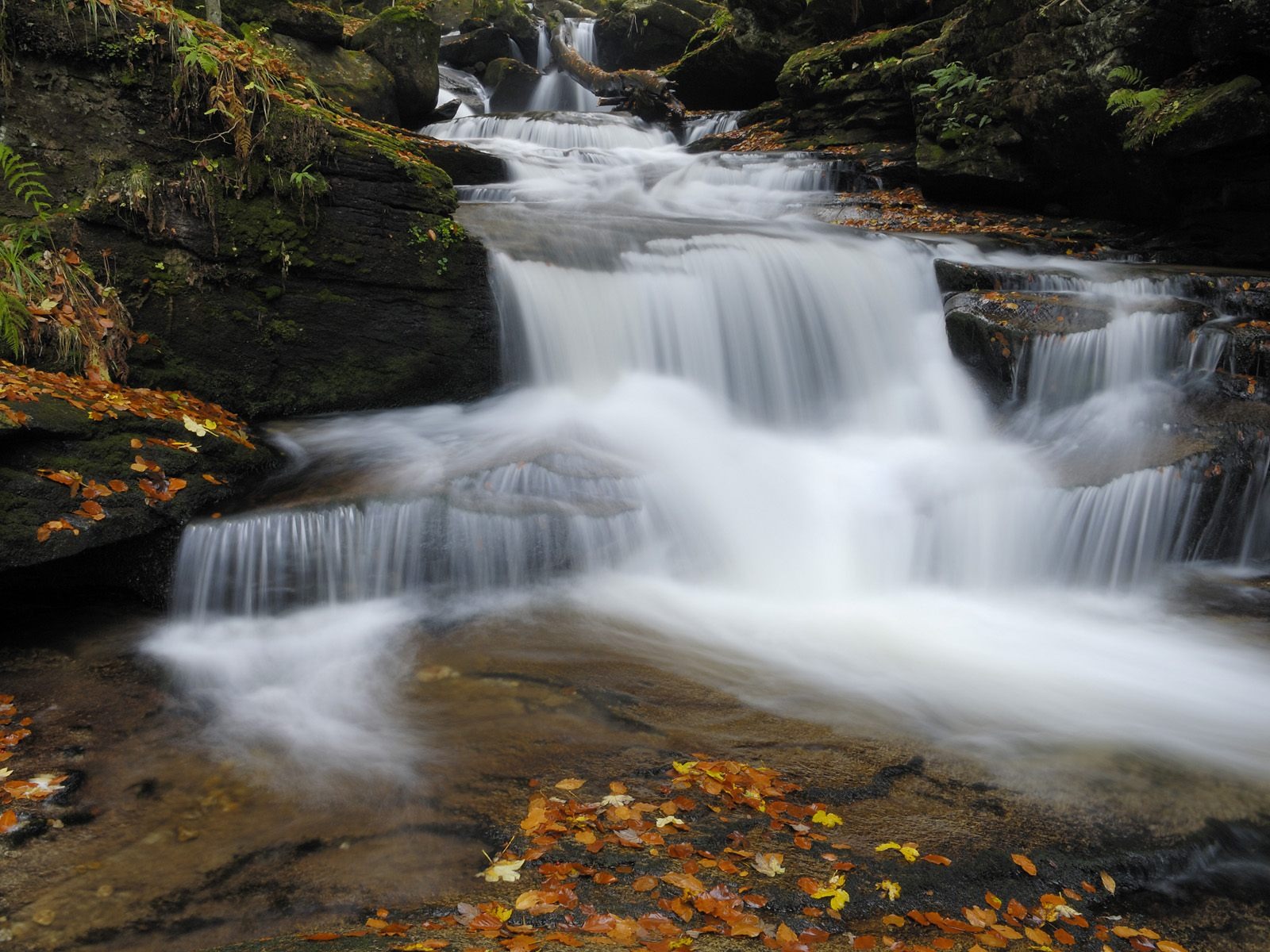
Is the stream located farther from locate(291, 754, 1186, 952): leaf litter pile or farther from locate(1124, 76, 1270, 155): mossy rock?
locate(1124, 76, 1270, 155): mossy rock

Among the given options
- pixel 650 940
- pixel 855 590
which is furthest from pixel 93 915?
pixel 855 590

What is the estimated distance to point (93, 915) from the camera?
106 inches

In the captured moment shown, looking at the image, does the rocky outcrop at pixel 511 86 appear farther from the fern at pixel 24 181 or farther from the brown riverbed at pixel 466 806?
the brown riverbed at pixel 466 806

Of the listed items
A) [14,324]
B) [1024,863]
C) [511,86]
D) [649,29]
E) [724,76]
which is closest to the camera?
[1024,863]

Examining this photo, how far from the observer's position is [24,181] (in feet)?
20.8

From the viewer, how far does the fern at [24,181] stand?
20.4ft

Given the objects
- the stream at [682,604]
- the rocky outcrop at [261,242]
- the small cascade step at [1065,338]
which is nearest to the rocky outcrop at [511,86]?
the stream at [682,604]

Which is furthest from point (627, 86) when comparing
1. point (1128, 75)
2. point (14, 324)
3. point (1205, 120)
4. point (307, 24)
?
point (14, 324)

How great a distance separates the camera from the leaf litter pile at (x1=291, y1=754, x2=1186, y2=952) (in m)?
2.56

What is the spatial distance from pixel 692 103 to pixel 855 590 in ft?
54.6

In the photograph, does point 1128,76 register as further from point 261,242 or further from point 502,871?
point 502,871

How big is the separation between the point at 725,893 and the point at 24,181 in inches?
293

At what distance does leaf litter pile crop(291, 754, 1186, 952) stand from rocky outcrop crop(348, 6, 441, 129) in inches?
650

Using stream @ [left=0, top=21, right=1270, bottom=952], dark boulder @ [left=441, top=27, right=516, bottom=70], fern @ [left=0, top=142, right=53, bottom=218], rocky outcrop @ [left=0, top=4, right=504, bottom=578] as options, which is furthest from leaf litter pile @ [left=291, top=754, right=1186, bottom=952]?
dark boulder @ [left=441, top=27, right=516, bottom=70]
